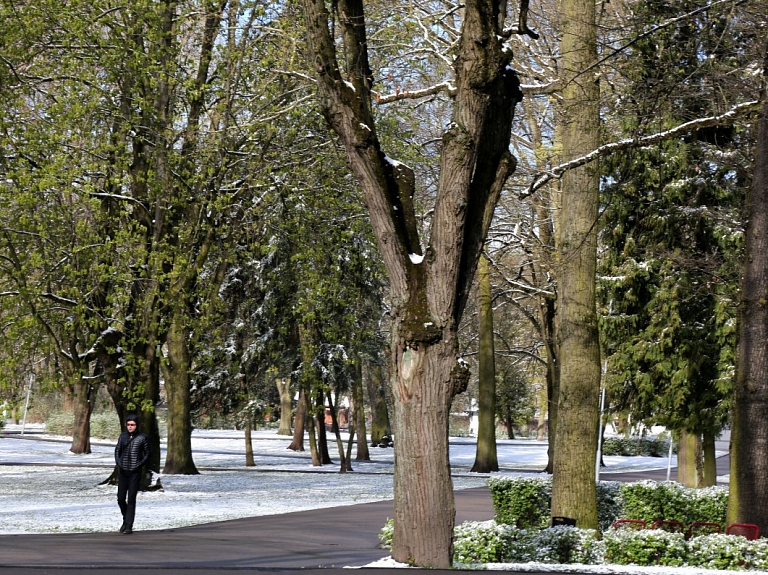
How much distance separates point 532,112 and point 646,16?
22.6 meters

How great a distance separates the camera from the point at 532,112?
34969mm

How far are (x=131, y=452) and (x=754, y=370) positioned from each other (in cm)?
873

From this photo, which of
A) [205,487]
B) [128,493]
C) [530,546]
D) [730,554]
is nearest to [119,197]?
[128,493]

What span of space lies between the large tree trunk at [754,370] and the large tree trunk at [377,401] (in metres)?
27.1

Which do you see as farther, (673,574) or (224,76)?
(224,76)

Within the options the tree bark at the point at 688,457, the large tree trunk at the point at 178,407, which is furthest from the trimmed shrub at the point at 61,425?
the tree bark at the point at 688,457

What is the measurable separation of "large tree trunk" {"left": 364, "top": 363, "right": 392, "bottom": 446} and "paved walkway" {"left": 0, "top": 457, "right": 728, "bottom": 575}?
2300cm

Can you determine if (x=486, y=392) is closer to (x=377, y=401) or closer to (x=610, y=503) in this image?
(x=377, y=401)

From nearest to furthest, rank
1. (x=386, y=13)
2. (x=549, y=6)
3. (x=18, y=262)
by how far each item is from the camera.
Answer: (x=18, y=262)
(x=386, y=13)
(x=549, y=6)

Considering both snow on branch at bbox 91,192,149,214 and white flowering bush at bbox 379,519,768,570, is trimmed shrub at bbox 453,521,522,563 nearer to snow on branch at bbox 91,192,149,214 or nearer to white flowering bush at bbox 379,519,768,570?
white flowering bush at bbox 379,519,768,570

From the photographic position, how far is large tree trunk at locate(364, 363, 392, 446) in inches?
1772

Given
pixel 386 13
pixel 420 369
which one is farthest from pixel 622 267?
pixel 420 369

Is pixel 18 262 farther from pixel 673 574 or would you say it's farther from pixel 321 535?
pixel 673 574

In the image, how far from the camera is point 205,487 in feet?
90.5
